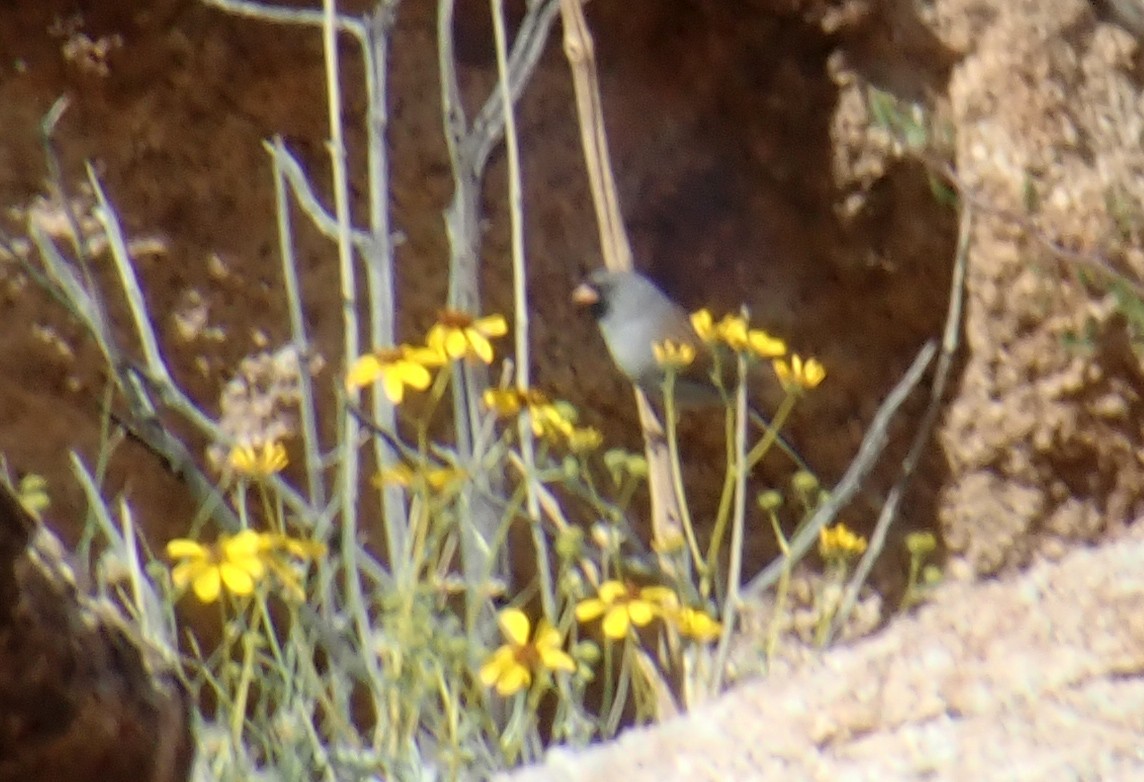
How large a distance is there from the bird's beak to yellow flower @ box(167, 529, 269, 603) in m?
1.14

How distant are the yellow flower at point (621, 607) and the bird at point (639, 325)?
717mm

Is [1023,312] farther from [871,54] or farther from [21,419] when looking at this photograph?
[21,419]

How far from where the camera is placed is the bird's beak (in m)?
2.68

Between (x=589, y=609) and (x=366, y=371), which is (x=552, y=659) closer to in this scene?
(x=589, y=609)

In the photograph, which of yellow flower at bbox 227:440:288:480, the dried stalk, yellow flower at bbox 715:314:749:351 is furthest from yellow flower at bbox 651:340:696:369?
yellow flower at bbox 227:440:288:480

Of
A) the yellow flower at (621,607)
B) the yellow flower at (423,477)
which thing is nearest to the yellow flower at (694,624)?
the yellow flower at (621,607)

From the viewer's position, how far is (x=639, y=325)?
2.53m

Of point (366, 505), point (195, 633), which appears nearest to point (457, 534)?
point (366, 505)

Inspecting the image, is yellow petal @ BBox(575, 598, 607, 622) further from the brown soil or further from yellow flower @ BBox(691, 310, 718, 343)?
the brown soil

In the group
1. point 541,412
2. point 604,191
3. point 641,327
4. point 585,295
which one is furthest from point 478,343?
point 585,295

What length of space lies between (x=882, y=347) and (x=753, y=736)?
63.6 inches

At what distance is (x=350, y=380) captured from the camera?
175 cm

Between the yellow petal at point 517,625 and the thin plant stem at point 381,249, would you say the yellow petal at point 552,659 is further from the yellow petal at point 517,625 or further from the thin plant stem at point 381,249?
the thin plant stem at point 381,249

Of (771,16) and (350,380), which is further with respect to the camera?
(771,16)
